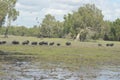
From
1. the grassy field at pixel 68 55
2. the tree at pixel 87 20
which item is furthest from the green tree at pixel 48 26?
the grassy field at pixel 68 55

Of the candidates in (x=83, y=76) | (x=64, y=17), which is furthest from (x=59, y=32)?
(x=83, y=76)

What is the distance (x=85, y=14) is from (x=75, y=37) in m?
11.9

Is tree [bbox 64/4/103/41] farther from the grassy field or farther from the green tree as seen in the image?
the grassy field

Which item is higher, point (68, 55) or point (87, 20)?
point (87, 20)

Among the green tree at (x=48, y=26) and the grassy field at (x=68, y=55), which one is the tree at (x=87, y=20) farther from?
the grassy field at (x=68, y=55)

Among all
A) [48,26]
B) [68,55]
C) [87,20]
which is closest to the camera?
[68,55]

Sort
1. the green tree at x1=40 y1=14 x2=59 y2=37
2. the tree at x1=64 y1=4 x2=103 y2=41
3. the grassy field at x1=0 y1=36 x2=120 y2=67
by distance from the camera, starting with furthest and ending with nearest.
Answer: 1. the green tree at x1=40 y1=14 x2=59 y2=37
2. the tree at x1=64 y1=4 x2=103 y2=41
3. the grassy field at x1=0 y1=36 x2=120 y2=67

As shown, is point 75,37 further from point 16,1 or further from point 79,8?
point 16,1

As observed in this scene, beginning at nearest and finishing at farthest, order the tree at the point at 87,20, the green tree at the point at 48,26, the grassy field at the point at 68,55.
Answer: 1. the grassy field at the point at 68,55
2. the tree at the point at 87,20
3. the green tree at the point at 48,26

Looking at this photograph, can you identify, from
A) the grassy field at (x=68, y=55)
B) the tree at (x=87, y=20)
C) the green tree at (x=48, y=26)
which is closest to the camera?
the grassy field at (x=68, y=55)

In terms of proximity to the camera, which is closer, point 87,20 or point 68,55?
point 68,55

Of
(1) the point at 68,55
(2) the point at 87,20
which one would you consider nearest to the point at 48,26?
(2) the point at 87,20

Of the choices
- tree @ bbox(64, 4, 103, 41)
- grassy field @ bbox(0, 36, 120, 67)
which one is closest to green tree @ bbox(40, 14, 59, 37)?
tree @ bbox(64, 4, 103, 41)

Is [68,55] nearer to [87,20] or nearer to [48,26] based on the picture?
[87,20]
